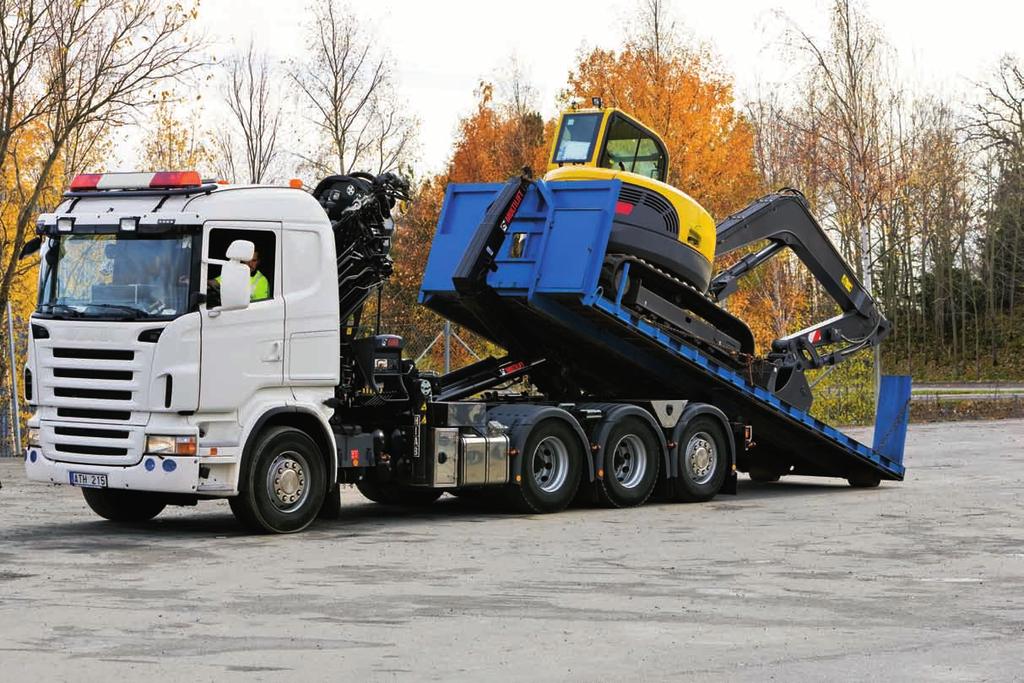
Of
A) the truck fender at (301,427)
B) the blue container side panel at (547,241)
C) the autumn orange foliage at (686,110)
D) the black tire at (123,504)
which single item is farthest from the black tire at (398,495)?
the autumn orange foliage at (686,110)

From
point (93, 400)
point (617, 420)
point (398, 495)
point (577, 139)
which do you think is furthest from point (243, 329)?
point (577, 139)

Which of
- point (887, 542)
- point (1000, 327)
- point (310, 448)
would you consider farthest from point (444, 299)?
point (1000, 327)

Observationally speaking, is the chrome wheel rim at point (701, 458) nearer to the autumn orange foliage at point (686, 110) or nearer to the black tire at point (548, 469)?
the black tire at point (548, 469)

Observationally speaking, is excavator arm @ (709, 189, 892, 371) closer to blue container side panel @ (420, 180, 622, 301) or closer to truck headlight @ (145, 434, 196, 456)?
blue container side panel @ (420, 180, 622, 301)

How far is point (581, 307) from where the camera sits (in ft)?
51.1

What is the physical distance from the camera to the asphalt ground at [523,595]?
25.3 feet

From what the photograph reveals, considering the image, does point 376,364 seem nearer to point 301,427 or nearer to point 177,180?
point 301,427

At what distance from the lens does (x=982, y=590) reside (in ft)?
33.7

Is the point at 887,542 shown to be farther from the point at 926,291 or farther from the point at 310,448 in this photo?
the point at 926,291

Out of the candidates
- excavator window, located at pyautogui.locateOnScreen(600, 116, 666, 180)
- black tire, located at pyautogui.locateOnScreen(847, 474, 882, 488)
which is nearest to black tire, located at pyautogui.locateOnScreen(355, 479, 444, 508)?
excavator window, located at pyautogui.locateOnScreen(600, 116, 666, 180)

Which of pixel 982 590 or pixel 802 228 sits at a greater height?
pixel 802 228

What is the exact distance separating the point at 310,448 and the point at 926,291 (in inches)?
2122

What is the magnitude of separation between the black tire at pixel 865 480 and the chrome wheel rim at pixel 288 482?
8.45m

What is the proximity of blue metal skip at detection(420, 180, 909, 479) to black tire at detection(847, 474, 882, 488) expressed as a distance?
45 cm
